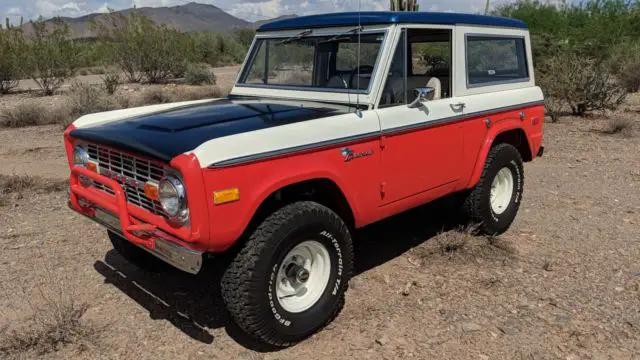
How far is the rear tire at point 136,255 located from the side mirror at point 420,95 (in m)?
2.23

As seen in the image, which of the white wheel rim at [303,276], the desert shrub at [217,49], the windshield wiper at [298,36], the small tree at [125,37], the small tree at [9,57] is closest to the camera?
the white wheel rim at [303,276]

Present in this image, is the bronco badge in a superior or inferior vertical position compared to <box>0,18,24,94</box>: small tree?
inferior

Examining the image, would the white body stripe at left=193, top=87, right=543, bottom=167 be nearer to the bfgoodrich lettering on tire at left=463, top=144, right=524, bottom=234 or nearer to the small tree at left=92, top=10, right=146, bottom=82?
the bfgoodrich lettering on tire at left=463, top=144, right=524, bottom=234

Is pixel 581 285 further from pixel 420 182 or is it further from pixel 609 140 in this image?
pixel 609 140

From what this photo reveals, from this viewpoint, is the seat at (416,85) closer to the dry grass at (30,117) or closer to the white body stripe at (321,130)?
the white body stripe at (321,130)

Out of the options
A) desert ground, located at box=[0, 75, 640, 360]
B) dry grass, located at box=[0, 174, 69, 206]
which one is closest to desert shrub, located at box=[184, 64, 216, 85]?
dry grass, located at box=[0, 174, 69, 206]

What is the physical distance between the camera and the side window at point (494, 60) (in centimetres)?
436

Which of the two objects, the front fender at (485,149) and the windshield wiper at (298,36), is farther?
the front fender at (485,149)

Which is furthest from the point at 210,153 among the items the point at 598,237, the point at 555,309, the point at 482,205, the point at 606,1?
the point at 606,1

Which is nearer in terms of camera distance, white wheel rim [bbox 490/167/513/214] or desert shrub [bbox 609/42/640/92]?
white wheel rim [bbox 490/167/513/214]

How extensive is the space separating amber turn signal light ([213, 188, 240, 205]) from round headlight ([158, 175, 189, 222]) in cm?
15

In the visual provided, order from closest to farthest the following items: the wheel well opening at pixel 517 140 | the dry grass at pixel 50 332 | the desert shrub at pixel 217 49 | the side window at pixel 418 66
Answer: the dry grass at pixel 50 332, the side window at pixel 418 66, the wheel well opening at pixel 517 140, the desert shrub at pixel 217 49

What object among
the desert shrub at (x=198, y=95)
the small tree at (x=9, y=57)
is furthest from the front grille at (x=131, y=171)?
the small tree at (x=9, y=57)

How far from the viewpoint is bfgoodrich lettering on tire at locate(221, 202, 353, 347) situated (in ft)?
9.54
